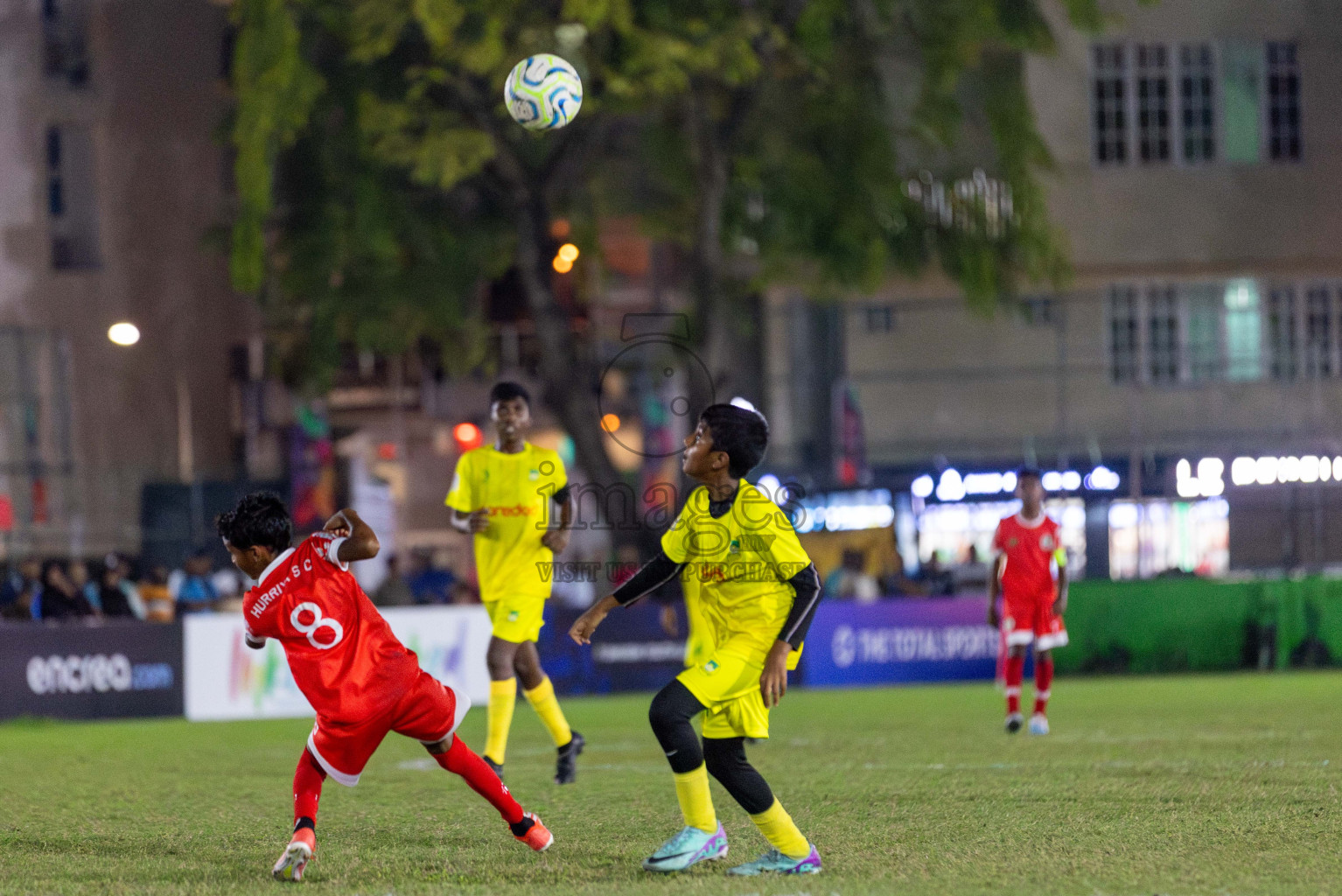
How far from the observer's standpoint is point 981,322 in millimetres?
29281

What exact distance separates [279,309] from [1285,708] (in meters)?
17.0

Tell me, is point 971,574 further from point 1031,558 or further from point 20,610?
point 20,610

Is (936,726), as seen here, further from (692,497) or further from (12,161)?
(12,161)

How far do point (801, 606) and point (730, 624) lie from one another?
313mm

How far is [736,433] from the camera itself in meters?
6.68

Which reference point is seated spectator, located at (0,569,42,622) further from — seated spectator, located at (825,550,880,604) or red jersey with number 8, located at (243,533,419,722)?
red jersey with number 8, located at (243,533,419,722)

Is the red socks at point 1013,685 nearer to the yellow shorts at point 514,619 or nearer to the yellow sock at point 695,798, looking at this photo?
the yellow shorts at point 514,619

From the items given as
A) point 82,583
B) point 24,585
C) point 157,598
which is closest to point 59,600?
point 82,583

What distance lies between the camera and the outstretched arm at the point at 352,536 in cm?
673

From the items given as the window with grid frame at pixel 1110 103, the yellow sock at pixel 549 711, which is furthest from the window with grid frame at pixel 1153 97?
the yellow sock at pixel 549 711

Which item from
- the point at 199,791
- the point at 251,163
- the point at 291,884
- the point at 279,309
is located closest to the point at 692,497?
the point at 291,884

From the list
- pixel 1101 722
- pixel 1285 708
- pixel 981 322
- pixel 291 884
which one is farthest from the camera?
pixel 981 322

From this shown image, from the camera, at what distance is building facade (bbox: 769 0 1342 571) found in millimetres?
27672

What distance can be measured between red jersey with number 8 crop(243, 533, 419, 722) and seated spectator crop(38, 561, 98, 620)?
13.1m
